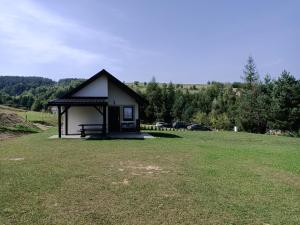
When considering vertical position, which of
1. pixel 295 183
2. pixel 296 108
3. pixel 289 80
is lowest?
pixel 295 183

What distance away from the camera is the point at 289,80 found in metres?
34.2

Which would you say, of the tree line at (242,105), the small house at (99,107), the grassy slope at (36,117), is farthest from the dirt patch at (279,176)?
the grassy slope at (36,117)

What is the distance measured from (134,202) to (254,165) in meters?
6.07

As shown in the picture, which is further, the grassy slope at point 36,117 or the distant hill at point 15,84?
the distant hill at point 15,84

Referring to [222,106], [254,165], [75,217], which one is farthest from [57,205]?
[222,106]

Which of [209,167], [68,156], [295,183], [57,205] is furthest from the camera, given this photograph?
→ [68,156]

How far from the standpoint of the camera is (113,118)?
82.8 ft

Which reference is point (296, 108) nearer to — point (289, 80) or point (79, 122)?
point (289, 80)

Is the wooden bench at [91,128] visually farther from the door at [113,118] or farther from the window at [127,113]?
the window at [127,113]

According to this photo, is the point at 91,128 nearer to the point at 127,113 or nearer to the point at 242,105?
the point at 127,113

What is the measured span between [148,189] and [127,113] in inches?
703

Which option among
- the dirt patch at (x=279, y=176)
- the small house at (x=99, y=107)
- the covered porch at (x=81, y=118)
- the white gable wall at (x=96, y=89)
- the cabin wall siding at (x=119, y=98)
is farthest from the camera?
the cabin wall siding at (x=119, y=98)

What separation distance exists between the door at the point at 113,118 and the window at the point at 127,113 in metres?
0.49

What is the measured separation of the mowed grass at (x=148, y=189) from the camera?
18.6 feet
